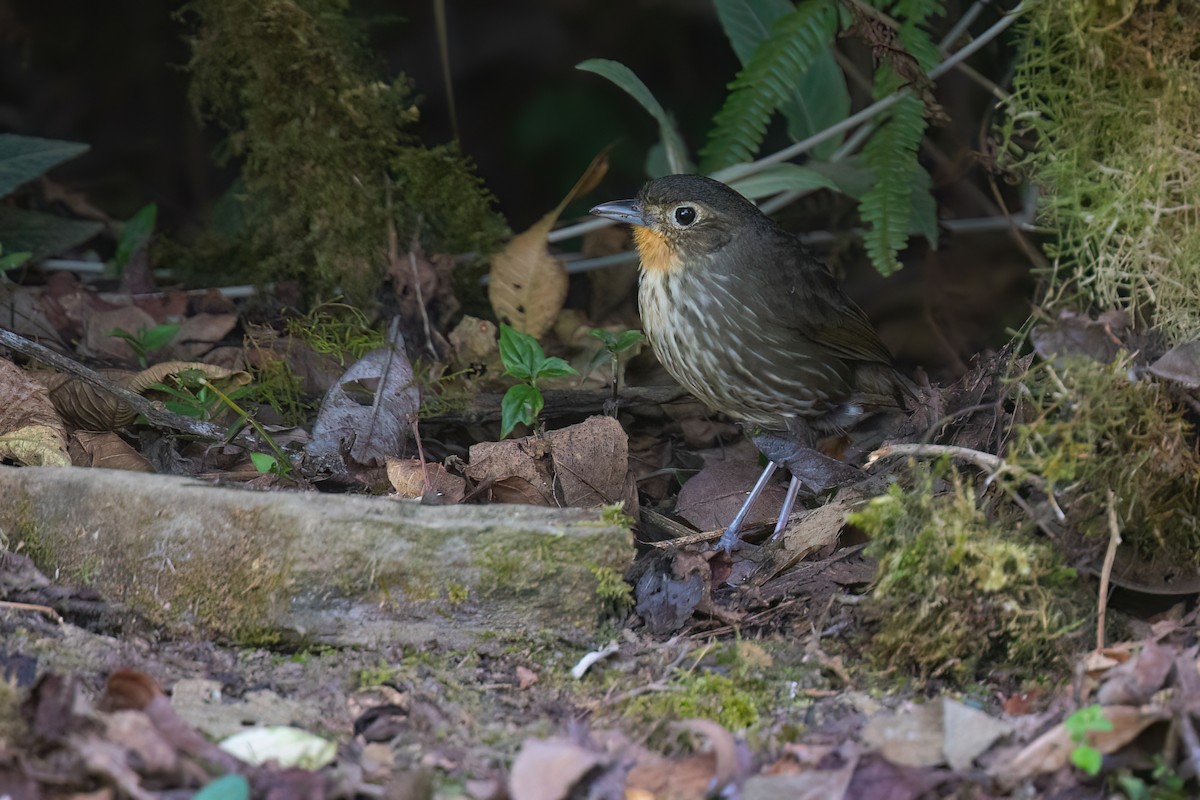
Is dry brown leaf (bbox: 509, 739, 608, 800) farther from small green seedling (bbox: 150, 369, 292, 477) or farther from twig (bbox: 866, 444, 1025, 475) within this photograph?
small green seedling (bbox: 150, 369, 292, 477)

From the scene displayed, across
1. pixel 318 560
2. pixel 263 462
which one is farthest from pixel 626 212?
pixel 318 560

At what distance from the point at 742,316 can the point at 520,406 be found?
1013 millimetres

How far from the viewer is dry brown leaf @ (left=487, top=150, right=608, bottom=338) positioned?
4527 millimetres

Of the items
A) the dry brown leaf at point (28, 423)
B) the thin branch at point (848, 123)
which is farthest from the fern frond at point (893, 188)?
the dry brown leaf at point (28, 423)

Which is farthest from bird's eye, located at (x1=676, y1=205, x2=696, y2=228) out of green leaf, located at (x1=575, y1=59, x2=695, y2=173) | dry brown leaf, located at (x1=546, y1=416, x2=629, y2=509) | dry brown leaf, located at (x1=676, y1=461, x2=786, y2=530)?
dry brown leaf, located at (x1=546, y1=416, x2=629, y2=509)

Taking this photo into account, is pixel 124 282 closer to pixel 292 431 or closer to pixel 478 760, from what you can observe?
pixel 292 431

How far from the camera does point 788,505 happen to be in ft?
12.4

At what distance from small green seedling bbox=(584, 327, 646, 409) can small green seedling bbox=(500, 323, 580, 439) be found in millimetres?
312

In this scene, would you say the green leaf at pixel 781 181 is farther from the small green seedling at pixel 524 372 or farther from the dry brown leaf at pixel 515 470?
the dry brown leaf at pixel 515 470

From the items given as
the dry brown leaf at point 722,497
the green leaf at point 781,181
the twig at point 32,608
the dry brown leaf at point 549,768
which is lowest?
the dry brown leaf at point 722,497

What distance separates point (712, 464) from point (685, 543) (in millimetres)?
696

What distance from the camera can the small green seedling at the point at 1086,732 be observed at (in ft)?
6.83

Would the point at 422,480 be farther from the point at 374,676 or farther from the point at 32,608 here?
the point at 32,608

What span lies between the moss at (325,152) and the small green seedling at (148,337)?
0.71 metres
